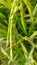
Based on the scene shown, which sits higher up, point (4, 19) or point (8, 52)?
point (4, 19)

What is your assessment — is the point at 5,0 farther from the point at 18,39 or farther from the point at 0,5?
the point at 18,39

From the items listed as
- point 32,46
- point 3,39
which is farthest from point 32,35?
point 3,39

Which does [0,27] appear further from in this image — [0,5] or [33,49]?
[33,49]

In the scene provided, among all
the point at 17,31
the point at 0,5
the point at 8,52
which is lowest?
the point at 8,52

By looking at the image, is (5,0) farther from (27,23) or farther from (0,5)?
(27,23)

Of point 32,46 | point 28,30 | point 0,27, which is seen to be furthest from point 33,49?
point 0,27

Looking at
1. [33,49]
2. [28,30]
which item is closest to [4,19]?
[28,30]

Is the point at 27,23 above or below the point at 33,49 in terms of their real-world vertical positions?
above

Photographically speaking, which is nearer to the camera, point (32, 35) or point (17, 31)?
point (32, 35)
